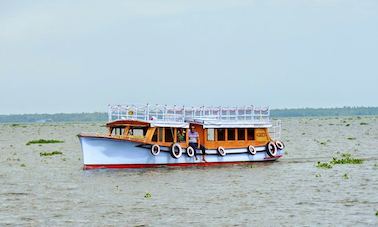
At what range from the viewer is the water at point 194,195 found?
106ft

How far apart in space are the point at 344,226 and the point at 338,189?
11809 mm

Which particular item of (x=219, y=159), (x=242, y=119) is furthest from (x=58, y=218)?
(x=242, y=119)

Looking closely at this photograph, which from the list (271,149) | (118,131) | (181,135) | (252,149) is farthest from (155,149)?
(271,149)

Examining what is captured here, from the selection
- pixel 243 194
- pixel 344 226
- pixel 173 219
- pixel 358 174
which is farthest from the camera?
pixel 358 174

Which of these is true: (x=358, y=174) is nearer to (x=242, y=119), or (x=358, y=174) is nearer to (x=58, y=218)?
(x=242, y=119)

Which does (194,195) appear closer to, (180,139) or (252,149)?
(180,139)

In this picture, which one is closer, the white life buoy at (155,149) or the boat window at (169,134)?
the white life buoy at (155,149)

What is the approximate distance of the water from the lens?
3244cm

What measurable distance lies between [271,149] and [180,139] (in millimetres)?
8653

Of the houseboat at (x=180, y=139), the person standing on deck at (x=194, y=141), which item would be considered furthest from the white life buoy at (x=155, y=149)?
the person standing on deck at (x=194, y=141)

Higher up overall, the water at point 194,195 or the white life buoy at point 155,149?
the white life buoy at point 155,149

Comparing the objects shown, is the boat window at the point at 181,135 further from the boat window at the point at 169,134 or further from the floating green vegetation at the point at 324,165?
the floating green vegetation at the point at 324,165

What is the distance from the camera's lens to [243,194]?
132ft

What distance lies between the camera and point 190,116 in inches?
2162
